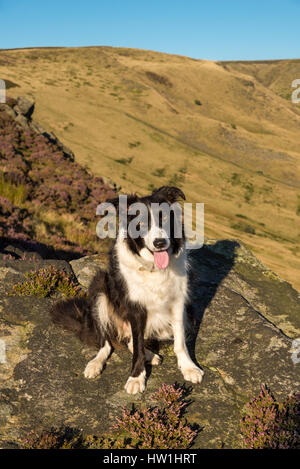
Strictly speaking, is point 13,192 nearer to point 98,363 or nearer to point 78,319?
point 78,319

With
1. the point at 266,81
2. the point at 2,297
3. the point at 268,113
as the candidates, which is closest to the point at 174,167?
the point at 2,297

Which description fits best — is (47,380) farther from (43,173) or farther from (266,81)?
(266,81)

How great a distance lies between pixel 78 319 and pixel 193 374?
160 cm

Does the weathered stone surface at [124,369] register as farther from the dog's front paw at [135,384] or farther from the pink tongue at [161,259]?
the pink tongue at [161,259]

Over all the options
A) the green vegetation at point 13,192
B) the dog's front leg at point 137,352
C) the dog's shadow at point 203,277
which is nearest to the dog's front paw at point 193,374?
the dog's shadow at point 203,277

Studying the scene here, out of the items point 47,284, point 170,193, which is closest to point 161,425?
point 170,193

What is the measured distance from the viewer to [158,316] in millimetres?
4406

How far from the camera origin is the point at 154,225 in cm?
411

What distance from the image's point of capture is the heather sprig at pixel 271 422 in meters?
3.10

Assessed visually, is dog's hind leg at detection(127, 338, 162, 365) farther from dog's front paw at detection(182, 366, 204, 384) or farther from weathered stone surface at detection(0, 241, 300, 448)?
dog's front paw at detection(182, 366, 204, 384)

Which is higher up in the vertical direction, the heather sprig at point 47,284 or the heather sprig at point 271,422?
the heather sprig at point 47,284

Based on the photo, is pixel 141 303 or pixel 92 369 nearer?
pixel 92 369

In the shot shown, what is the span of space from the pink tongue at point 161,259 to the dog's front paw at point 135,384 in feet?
3.83

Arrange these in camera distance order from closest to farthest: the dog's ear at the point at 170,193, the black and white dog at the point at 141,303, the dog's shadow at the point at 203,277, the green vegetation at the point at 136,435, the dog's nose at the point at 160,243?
1. the green vegetation at the point at 136,435
2. the dog's nose at the point at 160,243
3. the black and white dog at the point at 141,303
4. the dog's ear at the point at 170,193
5. the dog's shadow at the point at 203,277
